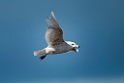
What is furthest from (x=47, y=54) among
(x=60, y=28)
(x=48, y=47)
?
(x=60, y=28)

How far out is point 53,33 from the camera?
661 centimetres

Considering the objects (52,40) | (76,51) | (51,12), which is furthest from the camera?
(76,51)

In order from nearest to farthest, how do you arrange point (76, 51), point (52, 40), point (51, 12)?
point (51, 12) < point (52, 40) < point (76, 51)

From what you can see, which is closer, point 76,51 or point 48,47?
point 48,47

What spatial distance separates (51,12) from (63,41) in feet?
2.56

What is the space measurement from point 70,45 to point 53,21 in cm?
81

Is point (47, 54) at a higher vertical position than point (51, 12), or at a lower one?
lower

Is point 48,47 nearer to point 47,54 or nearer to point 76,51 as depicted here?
point 47,54

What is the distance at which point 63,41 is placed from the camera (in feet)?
22.3

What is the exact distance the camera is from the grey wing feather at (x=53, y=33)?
6.36m

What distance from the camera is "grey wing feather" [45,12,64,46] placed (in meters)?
6.36

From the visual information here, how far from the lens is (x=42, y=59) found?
6875 millimetres

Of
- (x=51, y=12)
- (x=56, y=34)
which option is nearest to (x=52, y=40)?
(x=56, y=34)

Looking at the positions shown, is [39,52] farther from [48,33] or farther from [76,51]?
[76,51]
